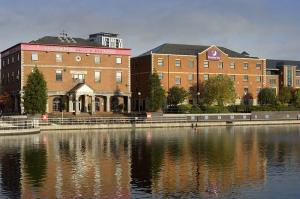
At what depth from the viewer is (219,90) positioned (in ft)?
295

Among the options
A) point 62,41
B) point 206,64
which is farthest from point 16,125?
point 206,64

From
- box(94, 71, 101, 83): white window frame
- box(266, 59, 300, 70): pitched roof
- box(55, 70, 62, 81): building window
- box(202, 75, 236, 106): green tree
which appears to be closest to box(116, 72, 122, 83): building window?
box(94, 71, 101, 83): white window frame

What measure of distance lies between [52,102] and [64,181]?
54477 mm

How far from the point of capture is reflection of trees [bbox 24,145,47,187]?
1057 inches

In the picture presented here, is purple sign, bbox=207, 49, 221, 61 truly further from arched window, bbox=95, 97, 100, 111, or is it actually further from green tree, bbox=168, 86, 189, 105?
arched window, bbox=95, 97, 100, 111

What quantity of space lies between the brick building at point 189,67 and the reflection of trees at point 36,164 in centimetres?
4973

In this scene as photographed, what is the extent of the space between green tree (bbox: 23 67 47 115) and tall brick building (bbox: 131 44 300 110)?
2437 cm

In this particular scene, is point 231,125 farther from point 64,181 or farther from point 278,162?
point 64,181

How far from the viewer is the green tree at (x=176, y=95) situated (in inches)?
3472

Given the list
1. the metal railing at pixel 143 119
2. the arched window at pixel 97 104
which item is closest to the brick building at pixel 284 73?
the metal railing at pixel 143 119

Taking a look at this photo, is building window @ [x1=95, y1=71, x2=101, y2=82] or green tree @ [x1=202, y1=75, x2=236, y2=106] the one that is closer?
building window @ [x1=95, y1=71, x2=101, y2=82]

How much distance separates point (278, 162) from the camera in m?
34.0

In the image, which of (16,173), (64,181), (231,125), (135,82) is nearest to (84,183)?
(64,181)

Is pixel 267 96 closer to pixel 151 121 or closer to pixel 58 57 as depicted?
pixel 151 121
